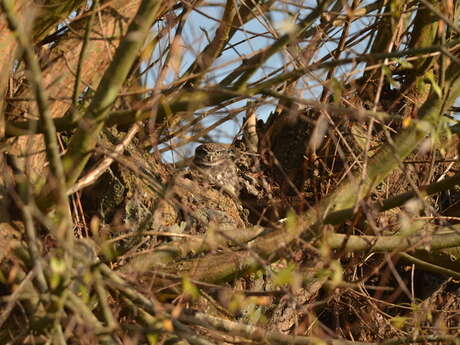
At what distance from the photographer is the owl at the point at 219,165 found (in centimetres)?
362

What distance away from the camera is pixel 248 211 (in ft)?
12.6

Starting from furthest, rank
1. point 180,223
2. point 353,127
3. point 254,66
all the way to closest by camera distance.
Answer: point 353,127, point 180,223, point 254,66

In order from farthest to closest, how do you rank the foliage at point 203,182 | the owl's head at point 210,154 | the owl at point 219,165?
the owl's head at point 210,154 → the owl at point 219,165 → the foliage at point 203,182

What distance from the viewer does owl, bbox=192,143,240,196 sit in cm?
362

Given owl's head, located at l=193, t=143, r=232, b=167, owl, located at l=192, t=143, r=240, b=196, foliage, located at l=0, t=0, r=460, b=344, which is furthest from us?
owl's head, located at l=193, t=143, r=232, b=167

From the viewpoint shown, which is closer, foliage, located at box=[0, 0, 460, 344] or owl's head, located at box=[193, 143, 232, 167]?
foliage, located at box=[0, 0, 460, 344]

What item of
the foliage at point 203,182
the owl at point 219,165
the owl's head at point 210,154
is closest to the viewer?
the foliage at point 203,182

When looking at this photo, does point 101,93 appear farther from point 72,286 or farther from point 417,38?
point 417,38

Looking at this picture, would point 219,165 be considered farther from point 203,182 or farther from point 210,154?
point 210,154

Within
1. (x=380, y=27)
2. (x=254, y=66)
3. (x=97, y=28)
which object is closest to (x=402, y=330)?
(x=380, y=27)

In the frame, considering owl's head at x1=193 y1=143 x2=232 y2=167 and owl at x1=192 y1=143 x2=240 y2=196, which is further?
owl's head at x1=193 y1=143 x2=232 y2=167

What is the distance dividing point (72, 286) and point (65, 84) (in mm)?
1149

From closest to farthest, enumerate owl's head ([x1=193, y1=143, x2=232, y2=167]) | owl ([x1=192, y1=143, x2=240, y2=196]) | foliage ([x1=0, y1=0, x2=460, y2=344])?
foliage ([x1=0, y1=0, x2=460, y2=344]) < owl ([x1=192, y1=143, x2=240, y2=196]) < owl's head ([x1=193, y1=143, x2=232, y2=167])

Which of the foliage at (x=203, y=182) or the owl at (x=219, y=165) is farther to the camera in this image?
the owl at (x=219, y=165)
